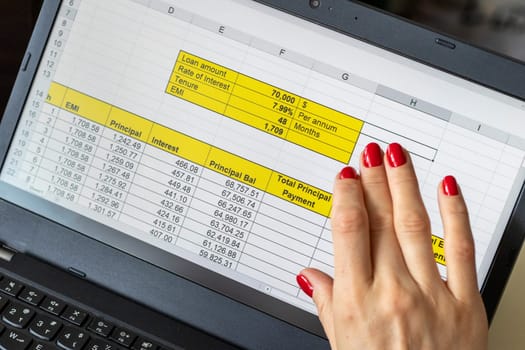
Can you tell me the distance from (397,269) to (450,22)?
1.39ft

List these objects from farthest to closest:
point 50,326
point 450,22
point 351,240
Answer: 1. point 450,22
2. point 50,326
3. point 351,240

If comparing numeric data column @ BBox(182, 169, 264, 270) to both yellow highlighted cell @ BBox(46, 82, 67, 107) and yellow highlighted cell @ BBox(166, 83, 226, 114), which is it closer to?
yellow highlighted cell @ BBox(166, 83, 226, 114)

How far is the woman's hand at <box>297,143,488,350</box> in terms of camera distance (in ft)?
1.83

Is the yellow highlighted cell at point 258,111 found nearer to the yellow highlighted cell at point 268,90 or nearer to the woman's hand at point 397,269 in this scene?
the yellow highlighted cell at point 268,90

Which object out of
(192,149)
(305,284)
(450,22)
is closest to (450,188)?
(305,284)

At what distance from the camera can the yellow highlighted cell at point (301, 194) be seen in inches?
27.2

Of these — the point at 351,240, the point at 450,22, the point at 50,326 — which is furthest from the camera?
the point at 450,22

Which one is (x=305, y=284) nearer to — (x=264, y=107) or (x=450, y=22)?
(x=264, y=107)

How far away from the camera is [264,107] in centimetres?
69

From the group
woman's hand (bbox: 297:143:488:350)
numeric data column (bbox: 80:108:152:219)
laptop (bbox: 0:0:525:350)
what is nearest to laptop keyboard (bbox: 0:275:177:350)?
laptop (bbox: 0:0:525:350)

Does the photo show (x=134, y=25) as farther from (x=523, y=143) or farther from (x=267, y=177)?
(x=523, y=143)

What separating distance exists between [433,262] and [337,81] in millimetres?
202

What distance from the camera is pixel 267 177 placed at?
70cm

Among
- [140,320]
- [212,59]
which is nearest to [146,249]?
[140,320]
